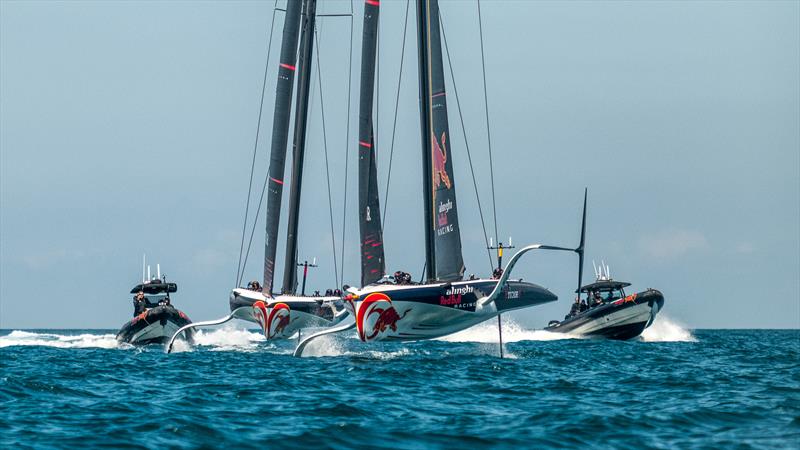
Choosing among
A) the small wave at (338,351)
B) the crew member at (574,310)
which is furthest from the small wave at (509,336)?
the small wave at (338,351)

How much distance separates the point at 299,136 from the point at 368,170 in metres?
10.8

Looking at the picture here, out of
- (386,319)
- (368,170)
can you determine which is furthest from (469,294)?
(368,170)

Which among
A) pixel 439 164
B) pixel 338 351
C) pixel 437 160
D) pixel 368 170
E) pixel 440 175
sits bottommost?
pixel 338 351

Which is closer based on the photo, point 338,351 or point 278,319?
point 338,351

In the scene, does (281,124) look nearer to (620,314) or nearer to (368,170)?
(368,170)

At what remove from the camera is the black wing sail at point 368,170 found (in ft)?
114

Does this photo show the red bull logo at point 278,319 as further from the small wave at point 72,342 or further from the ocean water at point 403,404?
the ocean water at point 403,404

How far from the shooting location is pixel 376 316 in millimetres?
29250

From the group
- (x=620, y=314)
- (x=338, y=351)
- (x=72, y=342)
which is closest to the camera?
(x=338, y=351)

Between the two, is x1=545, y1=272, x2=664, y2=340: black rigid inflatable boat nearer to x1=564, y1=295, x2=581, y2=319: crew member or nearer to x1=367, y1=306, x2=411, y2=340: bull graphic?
x1=564, y1=295, x2=581, y2=319: crew member

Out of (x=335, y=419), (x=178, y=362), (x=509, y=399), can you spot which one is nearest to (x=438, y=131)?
(x=178, y=362)

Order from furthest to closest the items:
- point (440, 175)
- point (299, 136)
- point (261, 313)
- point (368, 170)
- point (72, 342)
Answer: point (72, 342) < point (299, 136) < point (261, 313) < point (368, 170) < point (440, 175)

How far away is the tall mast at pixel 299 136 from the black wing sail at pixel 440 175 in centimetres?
1603

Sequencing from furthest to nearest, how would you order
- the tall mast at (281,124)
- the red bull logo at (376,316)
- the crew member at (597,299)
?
the crew member at (597,299) → the tall mast at (281,124) → the red bull logo at (376,316)
